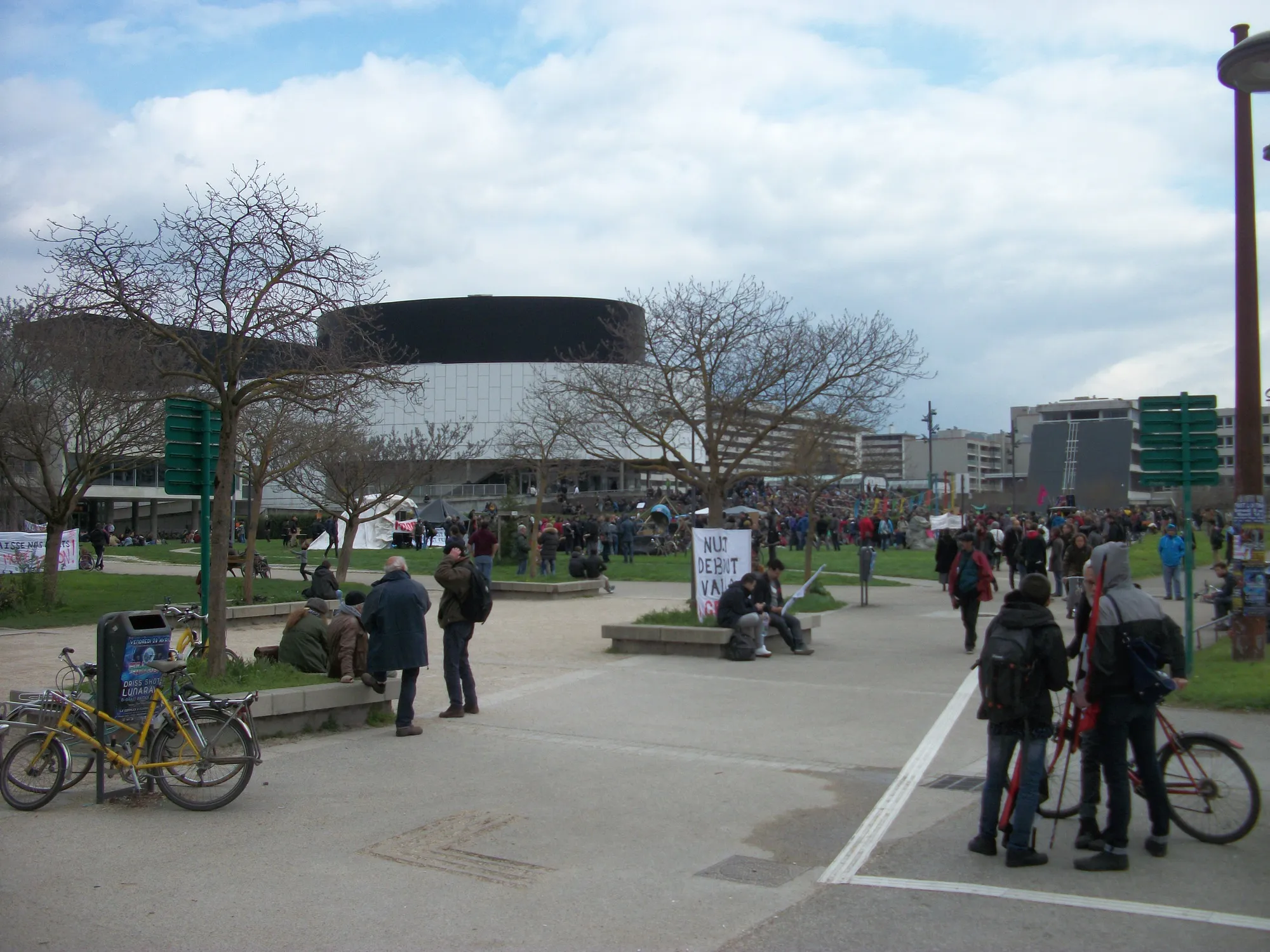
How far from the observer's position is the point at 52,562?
66.0ft

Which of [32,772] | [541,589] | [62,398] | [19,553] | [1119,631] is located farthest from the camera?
[541,589]

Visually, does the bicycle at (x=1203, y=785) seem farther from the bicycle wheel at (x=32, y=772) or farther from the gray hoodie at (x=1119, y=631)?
the bicycle wheel at (x=32, y=772)

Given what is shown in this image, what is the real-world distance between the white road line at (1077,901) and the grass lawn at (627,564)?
20.4 m

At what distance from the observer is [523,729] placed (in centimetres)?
966

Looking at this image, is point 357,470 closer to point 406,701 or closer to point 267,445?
point 267,445

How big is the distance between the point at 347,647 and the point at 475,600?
1.22m

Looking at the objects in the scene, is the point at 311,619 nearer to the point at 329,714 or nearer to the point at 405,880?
the point at 329,714

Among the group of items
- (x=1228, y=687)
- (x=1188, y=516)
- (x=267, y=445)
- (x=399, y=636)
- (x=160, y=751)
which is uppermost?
(x=267, y=445)

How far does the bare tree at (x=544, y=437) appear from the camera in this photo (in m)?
19.2

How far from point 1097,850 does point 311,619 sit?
7135 mm

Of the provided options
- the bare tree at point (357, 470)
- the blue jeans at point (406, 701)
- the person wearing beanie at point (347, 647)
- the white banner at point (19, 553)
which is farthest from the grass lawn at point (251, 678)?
the white banner at point (19, 553)

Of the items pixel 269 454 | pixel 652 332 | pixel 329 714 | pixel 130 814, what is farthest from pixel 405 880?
pixel 269 454

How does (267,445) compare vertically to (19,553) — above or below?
above

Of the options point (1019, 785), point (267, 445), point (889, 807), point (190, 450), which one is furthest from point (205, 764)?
point (267, 445)
